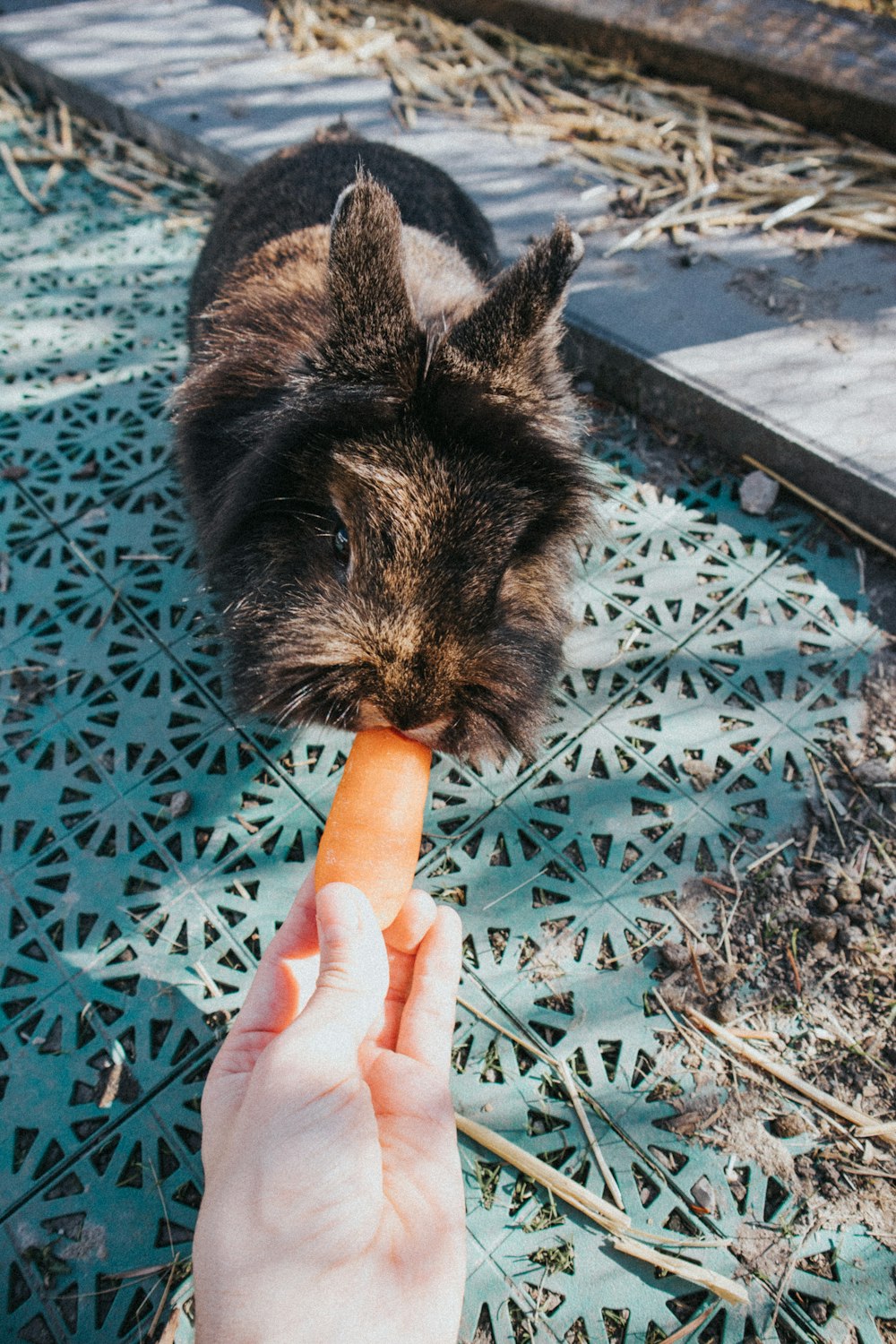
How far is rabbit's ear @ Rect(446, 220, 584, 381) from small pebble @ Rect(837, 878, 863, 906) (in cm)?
190

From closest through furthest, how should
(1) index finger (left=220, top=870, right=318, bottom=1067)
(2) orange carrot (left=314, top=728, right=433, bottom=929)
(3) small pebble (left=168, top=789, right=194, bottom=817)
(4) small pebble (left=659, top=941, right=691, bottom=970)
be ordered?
(1) index finger (left=220, top=870, right=318, bottom=1067), (2) orange carrot (left=314, top=728, right=433, bottom=929), (4) small pebble (left=659, top=941, right=691, bottom=970), (3) small pebble (left=168, top=789, right=194, bottom=817)

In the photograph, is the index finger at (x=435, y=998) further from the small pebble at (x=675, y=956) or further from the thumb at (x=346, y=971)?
the small pebble at (x=675, y=956)

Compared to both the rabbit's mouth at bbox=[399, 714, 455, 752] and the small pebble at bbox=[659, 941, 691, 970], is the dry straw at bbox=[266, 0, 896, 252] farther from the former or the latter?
the small pebble at bbox=[659, 941, 691, 970]

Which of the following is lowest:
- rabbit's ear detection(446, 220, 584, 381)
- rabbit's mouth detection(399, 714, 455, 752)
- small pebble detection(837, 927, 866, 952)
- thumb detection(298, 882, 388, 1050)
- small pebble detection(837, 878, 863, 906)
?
small pebble detection(837, 927, 866, 952)

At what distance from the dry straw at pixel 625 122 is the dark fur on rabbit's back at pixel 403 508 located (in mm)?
2884

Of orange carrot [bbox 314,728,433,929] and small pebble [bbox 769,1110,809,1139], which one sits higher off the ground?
orange carrot [bbox 314,728,433,929]

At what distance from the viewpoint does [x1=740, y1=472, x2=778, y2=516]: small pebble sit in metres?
3.68

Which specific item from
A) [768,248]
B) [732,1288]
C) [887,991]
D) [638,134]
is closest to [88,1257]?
[732,1288]

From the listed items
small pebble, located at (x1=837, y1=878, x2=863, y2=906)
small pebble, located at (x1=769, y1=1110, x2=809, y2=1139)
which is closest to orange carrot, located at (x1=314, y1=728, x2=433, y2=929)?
small pebble, located at (x1=769, y1=1110, x2=809, y2=1139)

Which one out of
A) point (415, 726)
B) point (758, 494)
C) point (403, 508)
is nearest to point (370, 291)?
point (403, 508)

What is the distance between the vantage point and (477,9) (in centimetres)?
652

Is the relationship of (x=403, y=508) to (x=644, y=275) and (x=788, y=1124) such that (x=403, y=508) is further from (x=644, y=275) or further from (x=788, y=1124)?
(x=644, y=275)

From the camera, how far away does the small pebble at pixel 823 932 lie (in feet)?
8.43

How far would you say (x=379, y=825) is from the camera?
6.89 ft
